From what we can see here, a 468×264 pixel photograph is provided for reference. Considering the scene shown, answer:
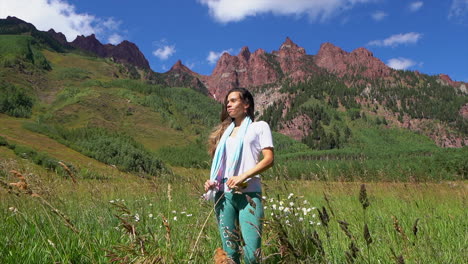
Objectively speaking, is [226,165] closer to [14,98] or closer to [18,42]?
[14,98]

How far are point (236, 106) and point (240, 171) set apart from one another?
78 cm

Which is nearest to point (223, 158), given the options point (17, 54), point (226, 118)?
point (226, 118)

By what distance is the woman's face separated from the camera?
353 cm

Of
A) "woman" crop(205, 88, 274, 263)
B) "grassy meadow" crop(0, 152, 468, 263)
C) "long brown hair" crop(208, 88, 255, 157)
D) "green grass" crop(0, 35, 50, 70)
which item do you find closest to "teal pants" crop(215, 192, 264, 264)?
"woman" crop(205, 88, 274, 263)

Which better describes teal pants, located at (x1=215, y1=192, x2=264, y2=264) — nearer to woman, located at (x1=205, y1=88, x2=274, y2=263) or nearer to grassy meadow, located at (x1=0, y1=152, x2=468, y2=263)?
woman, located at (x1=205, y1=88, x2=274, y2=263)

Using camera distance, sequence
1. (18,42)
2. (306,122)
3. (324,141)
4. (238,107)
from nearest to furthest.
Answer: (238,107), (18,42), (324,141), (306,122)

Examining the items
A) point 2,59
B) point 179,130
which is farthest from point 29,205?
point 2,59

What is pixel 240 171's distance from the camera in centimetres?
319

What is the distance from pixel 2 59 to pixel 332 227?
480 ft

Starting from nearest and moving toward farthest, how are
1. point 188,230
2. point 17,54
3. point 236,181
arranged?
point 236,181, point 188,230, point 17,54

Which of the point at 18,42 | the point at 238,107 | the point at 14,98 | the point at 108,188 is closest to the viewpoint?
the point at 238,107

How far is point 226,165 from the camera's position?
3.26 meters

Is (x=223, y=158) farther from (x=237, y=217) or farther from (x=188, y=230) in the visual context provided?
(x=188, y=230)

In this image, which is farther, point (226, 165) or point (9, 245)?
point (226, 165)
